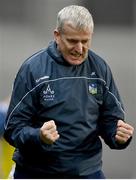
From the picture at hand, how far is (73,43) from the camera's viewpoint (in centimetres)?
440

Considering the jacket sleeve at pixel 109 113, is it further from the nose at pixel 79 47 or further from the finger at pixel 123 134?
the nose at pixel 79 47

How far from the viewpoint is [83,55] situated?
175 inches

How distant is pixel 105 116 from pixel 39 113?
1.11 ft

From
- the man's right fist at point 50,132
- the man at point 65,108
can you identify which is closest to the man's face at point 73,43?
the man at point 65,108

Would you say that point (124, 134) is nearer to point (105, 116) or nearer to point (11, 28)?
point (105, 116)

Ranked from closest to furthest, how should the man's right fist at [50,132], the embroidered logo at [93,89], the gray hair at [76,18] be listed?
the man's right fist at [50,132] → the gray hair at [76,18] → the embroidered logo at [93,89]

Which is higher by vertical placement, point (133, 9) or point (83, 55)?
point (83, 55)

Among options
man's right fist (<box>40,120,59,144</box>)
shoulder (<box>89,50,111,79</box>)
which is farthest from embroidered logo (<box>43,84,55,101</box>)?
shoulder (<box>89,50,111,79</box>)

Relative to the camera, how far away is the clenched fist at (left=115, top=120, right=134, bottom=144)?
4.43 metres

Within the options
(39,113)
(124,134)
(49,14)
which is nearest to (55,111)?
(39,113)

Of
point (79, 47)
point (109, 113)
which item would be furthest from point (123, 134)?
point (79, 47)

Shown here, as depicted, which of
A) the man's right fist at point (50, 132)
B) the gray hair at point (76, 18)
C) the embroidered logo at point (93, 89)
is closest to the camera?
the man's right fist at point (50, 132)

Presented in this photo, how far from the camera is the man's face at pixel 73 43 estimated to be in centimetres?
438

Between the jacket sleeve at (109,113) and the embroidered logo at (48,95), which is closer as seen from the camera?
the embroidered logo at (48,95)
